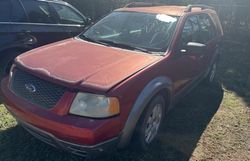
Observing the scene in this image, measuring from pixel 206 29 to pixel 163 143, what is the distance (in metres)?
2.46

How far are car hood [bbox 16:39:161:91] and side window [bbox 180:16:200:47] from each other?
2.59ft

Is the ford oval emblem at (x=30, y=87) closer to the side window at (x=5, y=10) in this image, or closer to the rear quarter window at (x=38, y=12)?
the side window at (x=5, y=10)

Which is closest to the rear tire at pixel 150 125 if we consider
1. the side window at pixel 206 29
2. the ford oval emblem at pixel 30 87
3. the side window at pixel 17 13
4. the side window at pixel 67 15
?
the ford oval emblem at pixel 30 87

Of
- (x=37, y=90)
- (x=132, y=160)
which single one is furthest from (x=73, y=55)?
(x=132, y=160)

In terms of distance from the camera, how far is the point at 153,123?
3754 mm

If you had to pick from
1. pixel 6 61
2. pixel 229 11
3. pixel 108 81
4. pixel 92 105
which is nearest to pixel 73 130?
pixel 92 105

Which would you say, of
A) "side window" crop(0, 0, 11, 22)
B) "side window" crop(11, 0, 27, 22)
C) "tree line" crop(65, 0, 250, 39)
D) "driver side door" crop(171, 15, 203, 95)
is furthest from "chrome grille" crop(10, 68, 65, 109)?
"tree line" crop(65, 0, 250, 39)

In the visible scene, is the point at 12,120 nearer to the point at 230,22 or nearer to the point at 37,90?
the point at 37,90

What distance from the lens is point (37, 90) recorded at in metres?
3.12

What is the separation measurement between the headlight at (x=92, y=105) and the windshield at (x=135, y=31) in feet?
3.91

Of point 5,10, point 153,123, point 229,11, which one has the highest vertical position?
point 5,10

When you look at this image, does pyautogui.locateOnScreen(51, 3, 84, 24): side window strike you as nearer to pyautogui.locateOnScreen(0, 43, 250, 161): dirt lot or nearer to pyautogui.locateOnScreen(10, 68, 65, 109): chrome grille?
pyautogui.locateOnScreen(0, 43, 250, 161): dirt lot

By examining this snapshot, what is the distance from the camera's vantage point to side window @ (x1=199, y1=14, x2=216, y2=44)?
5172 mm

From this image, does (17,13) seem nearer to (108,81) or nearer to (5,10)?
(5,10)
